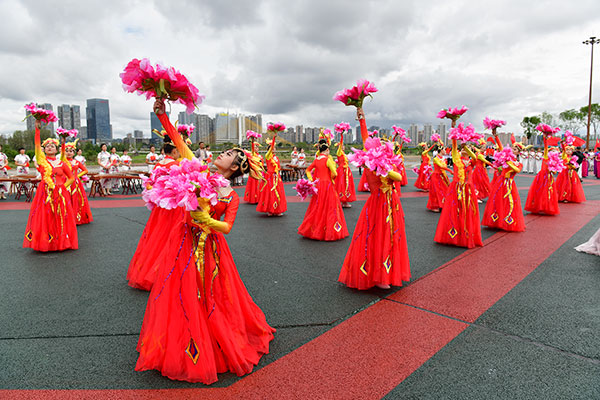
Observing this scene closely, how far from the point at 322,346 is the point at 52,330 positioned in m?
2.66

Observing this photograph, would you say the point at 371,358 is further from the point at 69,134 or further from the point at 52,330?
the point at 69,134

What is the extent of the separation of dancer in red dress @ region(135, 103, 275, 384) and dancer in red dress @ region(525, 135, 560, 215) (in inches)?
386

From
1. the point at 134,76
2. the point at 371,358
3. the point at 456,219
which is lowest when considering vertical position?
the point at 371,358

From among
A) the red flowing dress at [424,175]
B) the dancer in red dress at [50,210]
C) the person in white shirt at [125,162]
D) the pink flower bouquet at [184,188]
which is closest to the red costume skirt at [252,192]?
the dancer in red dress at [50,210]

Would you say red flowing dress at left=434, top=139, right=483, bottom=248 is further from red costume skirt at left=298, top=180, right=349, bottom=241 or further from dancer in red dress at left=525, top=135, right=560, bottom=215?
dancer in red dress at left=525, top=135, right=560, bottom=215

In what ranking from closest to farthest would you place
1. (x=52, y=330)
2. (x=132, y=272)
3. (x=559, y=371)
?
(x=559, y=371) < (x=52, y=330) < (x=132, y=272)

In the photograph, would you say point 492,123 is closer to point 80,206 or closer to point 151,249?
point 151,249

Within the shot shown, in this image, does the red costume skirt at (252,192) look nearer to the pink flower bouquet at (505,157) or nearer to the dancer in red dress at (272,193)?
the dancer in red dress at (272,193)

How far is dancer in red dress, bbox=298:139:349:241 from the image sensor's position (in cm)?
718

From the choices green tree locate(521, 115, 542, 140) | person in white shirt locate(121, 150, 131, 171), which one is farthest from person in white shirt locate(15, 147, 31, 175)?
green tree locate(521, 115, 542, 140)

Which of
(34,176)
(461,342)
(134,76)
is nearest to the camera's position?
(134,76)

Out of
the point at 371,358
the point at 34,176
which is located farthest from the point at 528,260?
the point at 34,176

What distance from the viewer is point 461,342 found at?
3326 millimetres

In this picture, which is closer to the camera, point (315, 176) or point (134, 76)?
point (134, 76)
